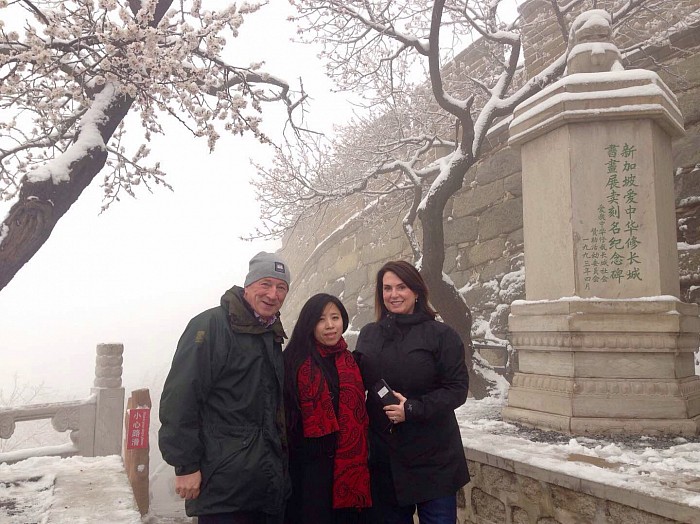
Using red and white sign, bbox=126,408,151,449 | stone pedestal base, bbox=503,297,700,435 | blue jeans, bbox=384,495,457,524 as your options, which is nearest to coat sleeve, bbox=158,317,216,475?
blue jeans, bbox=384,495,457,524

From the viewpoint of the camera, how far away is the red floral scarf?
85.4 inches

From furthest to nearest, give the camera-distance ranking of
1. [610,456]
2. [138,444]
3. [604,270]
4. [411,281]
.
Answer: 1. [138,444]
2. [604,270]
3. [610,456]
4. [411,281]

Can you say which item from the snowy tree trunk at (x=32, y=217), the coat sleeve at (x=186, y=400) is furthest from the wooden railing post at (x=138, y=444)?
the coat sleeve at (x=186, y=400)

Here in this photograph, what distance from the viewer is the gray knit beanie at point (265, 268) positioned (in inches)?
87.8

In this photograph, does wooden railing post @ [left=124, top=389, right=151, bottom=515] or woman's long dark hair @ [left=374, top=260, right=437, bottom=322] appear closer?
woman's long dark hair @ [left=374, top=260, right=437, bottom=322]

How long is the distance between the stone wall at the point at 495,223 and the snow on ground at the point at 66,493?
6.13 meters

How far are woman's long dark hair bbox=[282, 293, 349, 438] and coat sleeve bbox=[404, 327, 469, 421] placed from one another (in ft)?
1.52

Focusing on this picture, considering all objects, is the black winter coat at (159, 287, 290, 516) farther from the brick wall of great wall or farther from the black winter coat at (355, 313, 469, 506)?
the brick wall of great wall

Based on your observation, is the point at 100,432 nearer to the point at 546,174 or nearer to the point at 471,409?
the point at 471,409

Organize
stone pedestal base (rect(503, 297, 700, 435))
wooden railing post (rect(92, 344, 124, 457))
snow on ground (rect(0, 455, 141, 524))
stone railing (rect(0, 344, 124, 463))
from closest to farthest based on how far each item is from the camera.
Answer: snow on ground (rect(0, 455, 141, 524)) < stone pedestal base (rect(503, 297, 700, 435)) < stone railing (rect(0, 344, 124, 463)) < wooden railing post (rect(92, 344, 124, 457))

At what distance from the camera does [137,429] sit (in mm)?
7656

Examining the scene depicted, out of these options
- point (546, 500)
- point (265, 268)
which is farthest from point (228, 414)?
point (546, 500)

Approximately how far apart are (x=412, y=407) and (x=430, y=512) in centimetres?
48

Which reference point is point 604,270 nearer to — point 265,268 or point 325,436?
point 325,436
